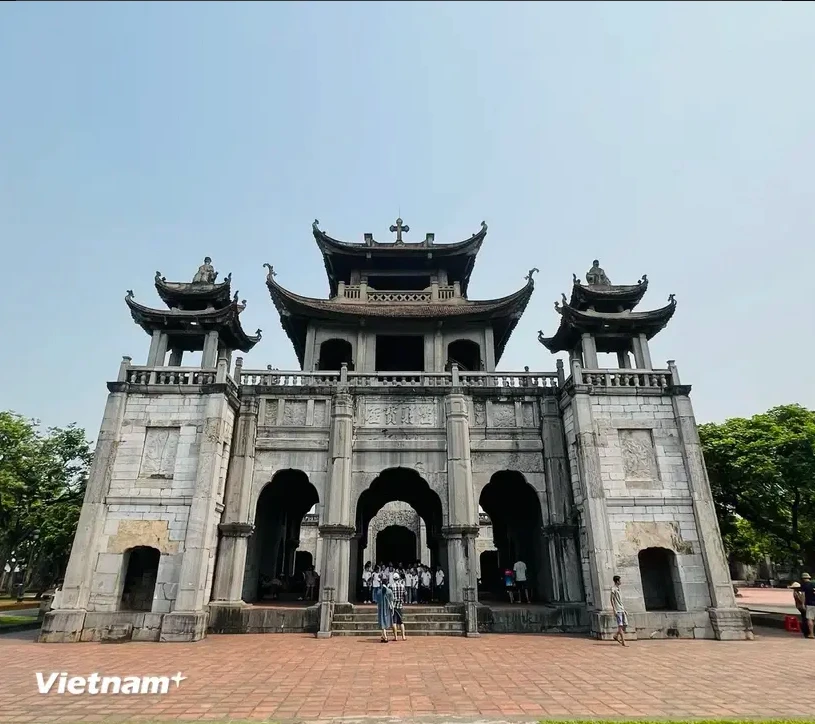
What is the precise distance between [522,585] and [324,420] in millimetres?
9190

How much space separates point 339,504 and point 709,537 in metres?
11.0

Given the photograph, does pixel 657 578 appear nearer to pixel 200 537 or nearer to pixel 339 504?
pixel 339 504

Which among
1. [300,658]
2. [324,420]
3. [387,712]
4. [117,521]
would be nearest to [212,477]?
[117,521]

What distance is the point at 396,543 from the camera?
32.5 meters

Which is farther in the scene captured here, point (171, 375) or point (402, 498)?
point (402, 498)

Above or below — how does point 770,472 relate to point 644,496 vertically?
above

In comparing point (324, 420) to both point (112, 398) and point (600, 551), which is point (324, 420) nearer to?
point (112, 398)

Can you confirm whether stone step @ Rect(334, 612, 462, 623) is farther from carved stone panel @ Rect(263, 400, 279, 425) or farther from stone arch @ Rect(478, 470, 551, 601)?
carved stone panel @ Rect(263, 400, 279, 425)

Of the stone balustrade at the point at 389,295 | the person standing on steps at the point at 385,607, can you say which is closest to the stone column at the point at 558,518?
the person standing on steps at the point at 385,607

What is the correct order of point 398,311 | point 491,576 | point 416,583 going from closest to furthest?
point 416,583, point 398,311, point 491,576

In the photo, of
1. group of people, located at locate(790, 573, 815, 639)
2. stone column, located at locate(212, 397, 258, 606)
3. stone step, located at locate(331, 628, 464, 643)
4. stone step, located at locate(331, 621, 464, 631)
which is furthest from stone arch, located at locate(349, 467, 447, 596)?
group of people, located at locate(790, 573, 815, 639)

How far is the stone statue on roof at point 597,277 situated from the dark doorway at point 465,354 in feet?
17.9

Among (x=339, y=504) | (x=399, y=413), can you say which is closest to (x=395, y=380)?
(x=399, y=413)

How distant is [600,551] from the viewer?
14891 mm
